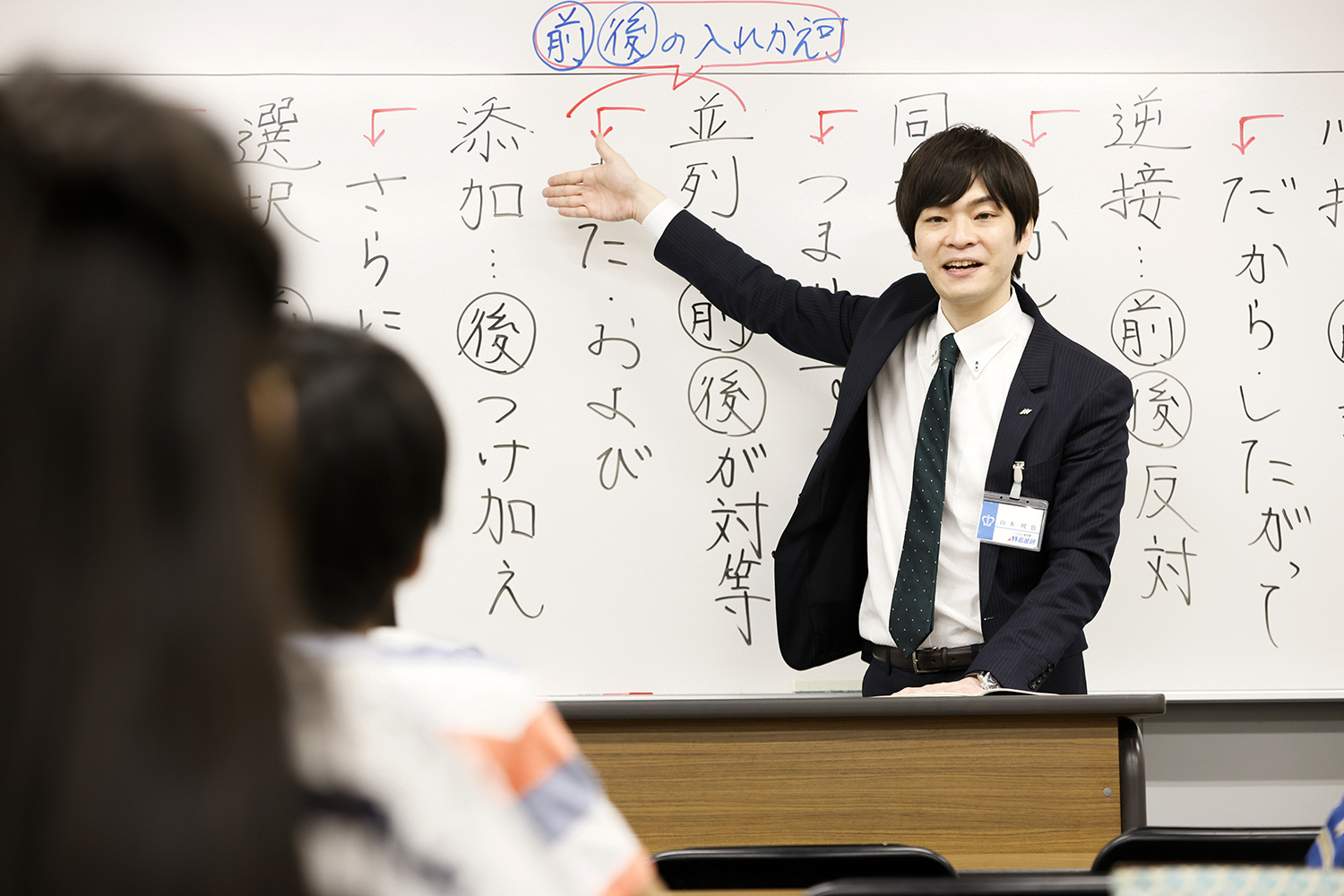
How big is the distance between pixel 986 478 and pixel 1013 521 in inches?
Answer: 4.4

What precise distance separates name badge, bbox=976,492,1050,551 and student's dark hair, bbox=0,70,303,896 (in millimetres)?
1934

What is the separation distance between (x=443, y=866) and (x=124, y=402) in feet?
1.04

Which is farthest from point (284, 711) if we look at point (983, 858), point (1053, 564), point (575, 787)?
point (1053, 564)

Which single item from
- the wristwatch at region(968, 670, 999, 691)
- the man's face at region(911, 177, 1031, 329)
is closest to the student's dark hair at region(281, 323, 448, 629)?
the wristwatch at region(968, 670, 999, 691)

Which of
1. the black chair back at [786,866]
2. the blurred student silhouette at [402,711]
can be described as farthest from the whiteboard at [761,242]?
the blurred student silhouette at [402,711]

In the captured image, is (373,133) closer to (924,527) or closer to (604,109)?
(604,109)

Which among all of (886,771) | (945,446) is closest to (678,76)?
(945,446)

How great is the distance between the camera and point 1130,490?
8.54 ft

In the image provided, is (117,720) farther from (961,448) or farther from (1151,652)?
(1151,652)

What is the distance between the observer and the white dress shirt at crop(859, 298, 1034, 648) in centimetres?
224

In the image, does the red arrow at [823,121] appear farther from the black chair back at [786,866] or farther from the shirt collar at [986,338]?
the black chair back at [786,866]

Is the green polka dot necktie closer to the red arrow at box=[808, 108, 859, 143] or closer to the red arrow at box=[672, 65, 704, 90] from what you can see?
the red arrow at box=[808, 108, 859, 143]

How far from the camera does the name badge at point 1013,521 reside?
2.12 metres

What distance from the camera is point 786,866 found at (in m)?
1.34
